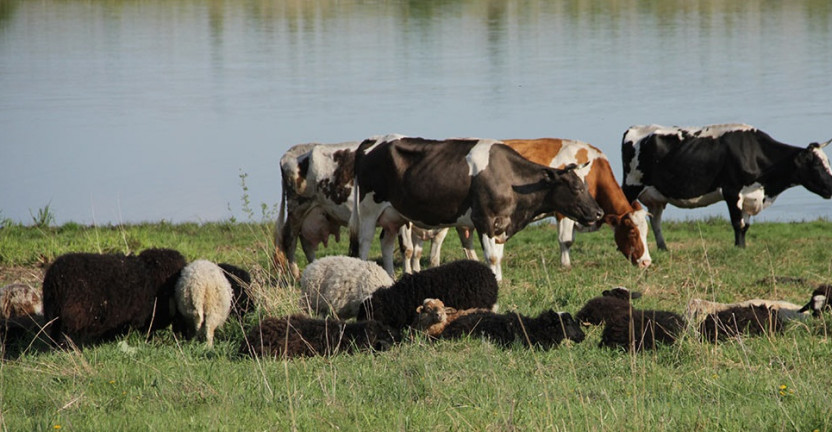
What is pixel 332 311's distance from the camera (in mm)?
9930

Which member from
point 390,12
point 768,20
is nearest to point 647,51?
point 768,20

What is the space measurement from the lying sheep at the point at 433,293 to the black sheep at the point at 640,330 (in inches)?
Result: 55.3

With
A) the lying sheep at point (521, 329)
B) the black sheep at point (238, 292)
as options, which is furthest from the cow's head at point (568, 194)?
the lying sheep at point (521, 329)

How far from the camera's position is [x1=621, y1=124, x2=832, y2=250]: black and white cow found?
17359 millimetres

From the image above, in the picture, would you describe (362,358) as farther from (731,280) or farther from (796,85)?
(796,85)

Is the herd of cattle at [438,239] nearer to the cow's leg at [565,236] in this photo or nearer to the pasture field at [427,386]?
the cow's leg at [565,236]

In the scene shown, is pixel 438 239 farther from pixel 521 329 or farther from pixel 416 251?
pixel 521 329

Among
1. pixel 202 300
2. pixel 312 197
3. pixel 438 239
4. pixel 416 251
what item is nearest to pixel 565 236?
pixel 438 239

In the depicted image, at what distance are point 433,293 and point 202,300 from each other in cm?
188

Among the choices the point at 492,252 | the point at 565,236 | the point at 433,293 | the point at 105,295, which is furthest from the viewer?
the point at 565,236

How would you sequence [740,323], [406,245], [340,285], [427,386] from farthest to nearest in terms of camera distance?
[406,245] < [340,285] < [740,323] < [427,386]

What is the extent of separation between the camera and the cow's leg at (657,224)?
17.0 metres

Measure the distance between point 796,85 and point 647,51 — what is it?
10.2 metres

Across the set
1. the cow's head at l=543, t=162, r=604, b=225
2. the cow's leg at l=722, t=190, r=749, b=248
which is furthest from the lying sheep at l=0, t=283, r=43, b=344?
the cow's leg at l=722, t=190, r=749, b=248
